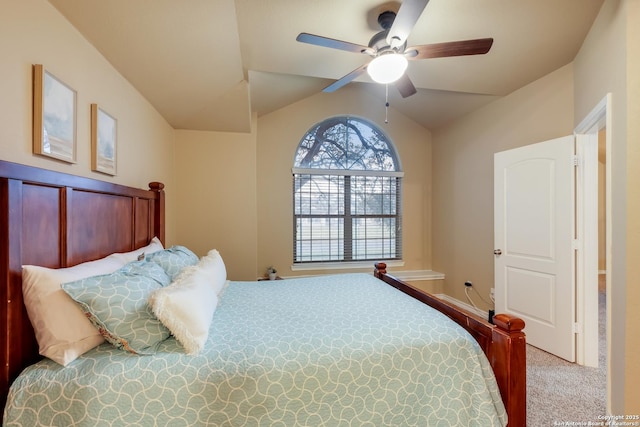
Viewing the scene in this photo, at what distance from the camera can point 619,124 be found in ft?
5.31

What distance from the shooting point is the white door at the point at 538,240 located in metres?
2.35

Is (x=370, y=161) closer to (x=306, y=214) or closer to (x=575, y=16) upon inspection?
(x=306, y=214)

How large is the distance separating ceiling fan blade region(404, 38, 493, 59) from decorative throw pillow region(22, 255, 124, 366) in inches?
84.9

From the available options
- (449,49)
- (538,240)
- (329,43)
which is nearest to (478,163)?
(538,240)

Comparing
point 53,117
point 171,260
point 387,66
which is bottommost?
point 171,260

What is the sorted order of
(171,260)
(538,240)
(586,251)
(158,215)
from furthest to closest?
(538,240) → (158,215) → (586,251) → (171,260)

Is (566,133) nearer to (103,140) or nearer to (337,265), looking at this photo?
(337,265)

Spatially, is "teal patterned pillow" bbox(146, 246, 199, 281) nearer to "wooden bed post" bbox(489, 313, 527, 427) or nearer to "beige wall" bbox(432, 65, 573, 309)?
"wooden bed post" bbox(489, 313, 527, 427)

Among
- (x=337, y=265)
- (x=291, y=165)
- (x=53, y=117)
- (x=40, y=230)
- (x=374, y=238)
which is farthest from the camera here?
(x=374, y=238)

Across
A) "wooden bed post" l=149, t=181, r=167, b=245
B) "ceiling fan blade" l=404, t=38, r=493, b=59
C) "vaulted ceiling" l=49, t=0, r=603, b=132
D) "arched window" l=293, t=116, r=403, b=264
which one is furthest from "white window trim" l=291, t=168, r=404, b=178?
"ceiling fan blade" l=404, t=38, r=493, b=59

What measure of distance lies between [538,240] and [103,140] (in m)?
3.55

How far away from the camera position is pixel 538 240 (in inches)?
101

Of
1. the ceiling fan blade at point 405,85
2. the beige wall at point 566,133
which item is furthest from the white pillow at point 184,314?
the beige wall at point 566,133

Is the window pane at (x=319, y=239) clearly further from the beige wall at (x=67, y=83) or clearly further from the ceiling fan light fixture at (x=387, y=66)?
the ceiling fan light fixture at (x=387, y=66)
